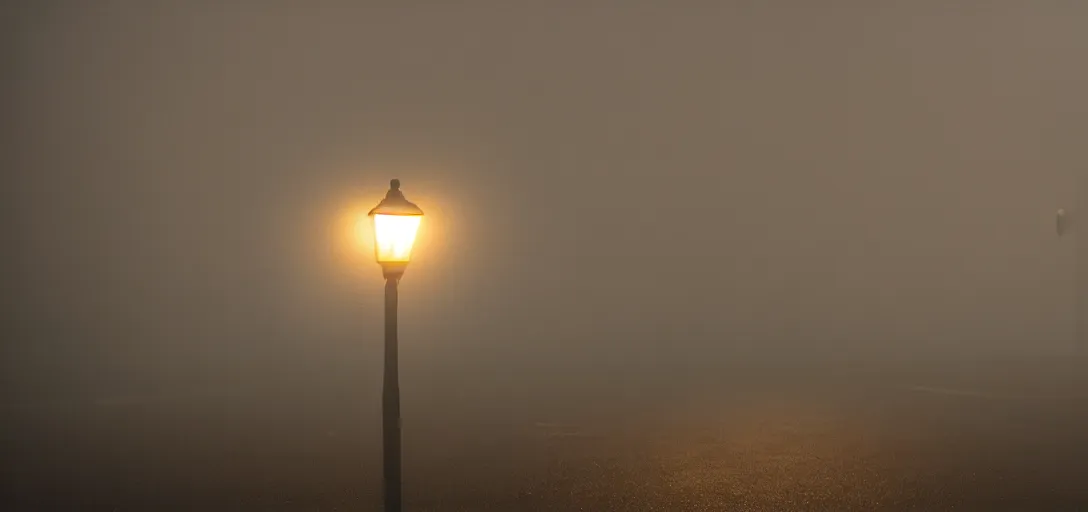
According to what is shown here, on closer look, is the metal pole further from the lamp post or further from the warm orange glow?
the warm orange glow

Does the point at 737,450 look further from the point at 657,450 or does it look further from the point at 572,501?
the point at 572,501

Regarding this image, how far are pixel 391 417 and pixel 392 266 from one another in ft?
3.68

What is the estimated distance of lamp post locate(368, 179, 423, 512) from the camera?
592 cm

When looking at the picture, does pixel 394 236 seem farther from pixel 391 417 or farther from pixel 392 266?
pixel 391 417

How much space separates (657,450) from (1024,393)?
52.8 ft

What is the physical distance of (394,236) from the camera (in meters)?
5.98

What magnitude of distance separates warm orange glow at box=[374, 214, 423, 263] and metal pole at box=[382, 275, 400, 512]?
0.16m

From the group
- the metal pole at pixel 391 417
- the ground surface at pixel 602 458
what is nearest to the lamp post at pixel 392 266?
the metal pole at pixel 391 417

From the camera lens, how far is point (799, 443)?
1367 centimetres

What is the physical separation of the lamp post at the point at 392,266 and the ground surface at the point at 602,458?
364 centimetres

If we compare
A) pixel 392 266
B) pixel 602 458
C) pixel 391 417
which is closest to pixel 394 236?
pixel 392 266

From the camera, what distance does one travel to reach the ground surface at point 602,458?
32.1 ft

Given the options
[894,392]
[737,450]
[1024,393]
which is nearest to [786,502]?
[737,450]

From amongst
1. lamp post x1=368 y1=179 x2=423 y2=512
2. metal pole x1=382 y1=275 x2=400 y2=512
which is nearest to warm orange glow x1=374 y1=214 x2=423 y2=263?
lamp post x1=368 y1=179 x2=423 y2=512
